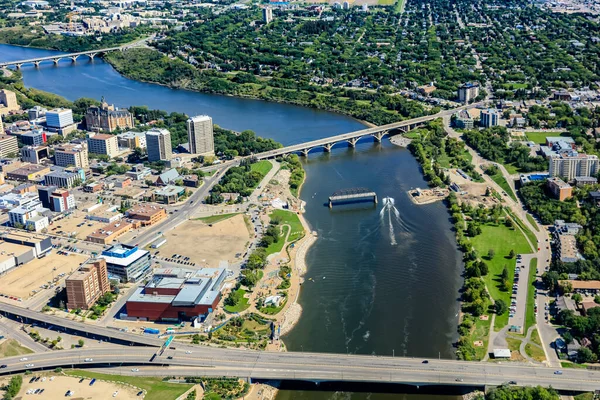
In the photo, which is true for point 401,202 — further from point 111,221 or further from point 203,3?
point 203,3

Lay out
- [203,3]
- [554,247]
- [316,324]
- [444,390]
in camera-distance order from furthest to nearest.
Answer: [203,3]
[554,247]
[316,324]
[444,390]

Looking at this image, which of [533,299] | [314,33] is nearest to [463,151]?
[533,299]

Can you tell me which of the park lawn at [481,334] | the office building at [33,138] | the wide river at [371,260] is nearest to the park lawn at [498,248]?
the wide river at [371,260]

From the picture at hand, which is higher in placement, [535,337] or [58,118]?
[58,118]

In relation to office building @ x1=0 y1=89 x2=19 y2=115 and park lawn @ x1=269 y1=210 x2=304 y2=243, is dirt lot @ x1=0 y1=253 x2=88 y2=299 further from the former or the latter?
office building @ x1=0 y1=89 x2=19 y2=115

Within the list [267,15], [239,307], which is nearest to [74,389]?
[239,307]

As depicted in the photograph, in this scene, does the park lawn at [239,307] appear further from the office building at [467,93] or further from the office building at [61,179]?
the office building at [467,93]

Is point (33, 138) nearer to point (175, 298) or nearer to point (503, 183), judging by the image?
point (175, 298)
